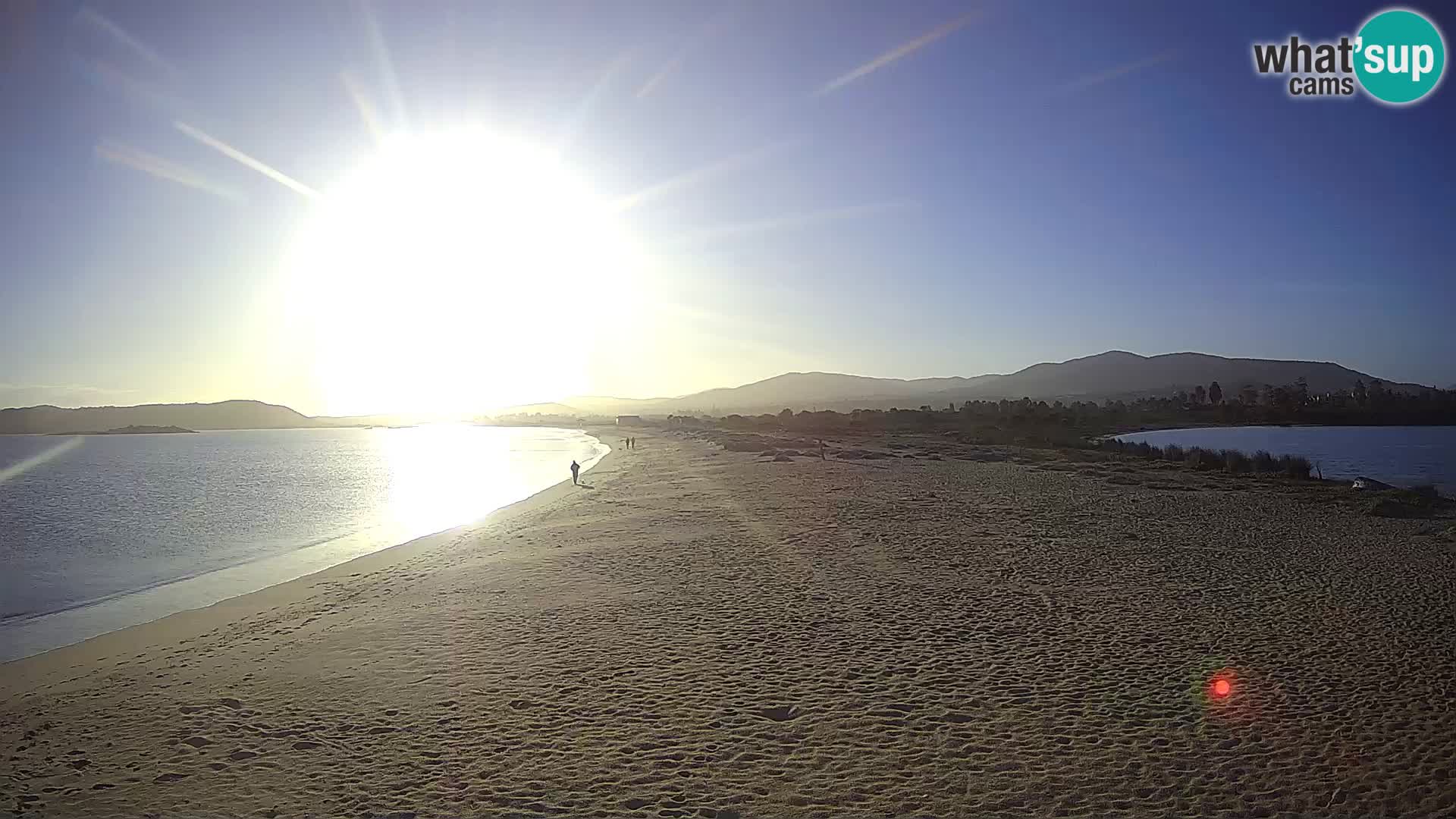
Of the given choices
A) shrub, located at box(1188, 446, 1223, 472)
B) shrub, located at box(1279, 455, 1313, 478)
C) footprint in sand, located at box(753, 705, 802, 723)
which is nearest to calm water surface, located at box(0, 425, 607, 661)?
footprint in sand, located at box(753, 705, 802, 723)

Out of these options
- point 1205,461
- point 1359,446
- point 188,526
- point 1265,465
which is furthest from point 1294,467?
point 188,526

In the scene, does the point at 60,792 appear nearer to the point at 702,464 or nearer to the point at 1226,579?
the point at 1226,579

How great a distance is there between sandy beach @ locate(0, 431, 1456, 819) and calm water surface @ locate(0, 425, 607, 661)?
9.79 ft

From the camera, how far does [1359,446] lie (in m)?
57.9

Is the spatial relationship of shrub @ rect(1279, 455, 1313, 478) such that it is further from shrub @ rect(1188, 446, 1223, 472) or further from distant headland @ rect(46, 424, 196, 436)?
distant headland @ rect(46, 424, 196, 436)

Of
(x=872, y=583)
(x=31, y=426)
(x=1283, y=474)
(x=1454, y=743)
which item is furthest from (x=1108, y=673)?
(x=31, y=426)

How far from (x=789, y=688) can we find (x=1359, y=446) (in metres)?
68.5

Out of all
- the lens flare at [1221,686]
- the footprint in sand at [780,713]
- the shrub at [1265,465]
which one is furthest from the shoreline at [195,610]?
the shrub at [1265,465]

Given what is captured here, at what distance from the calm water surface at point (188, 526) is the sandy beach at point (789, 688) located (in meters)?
2.98

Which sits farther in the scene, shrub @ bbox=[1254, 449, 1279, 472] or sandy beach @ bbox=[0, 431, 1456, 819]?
shrub @ bbox=[1254, 449, 1279, 472]

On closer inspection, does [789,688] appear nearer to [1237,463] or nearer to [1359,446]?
[1237,463]

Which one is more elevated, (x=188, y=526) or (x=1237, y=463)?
(x=1237, y=463)

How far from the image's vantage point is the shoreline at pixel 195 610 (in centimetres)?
1073

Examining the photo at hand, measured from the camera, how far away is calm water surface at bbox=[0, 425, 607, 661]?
1474 centimetres
